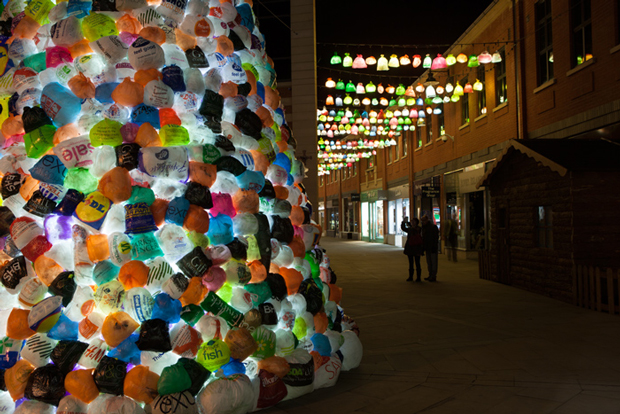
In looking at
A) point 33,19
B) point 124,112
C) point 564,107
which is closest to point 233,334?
point 124,112

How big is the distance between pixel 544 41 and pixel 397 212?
16.8m

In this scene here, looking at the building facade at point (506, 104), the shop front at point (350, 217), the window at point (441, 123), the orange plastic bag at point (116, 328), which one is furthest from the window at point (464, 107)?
the orange plastic bag at point (116, 328)

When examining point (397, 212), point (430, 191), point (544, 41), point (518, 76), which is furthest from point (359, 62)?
point (397, 212)

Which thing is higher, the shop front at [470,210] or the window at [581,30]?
the window at [581,30]

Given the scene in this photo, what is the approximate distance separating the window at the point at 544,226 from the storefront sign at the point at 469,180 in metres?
7.61

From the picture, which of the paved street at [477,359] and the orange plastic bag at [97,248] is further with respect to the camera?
the paved street at [477,359]

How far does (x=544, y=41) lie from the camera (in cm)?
Result: 1423

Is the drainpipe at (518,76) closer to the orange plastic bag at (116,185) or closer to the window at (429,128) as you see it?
the window at (429,128)

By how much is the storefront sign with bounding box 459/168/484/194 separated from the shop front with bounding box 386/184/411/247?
23.0ft

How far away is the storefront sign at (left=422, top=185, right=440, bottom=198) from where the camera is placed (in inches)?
870

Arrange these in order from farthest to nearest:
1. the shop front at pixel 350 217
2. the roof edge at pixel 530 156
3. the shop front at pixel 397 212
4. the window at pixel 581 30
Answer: the shop front at pixel 350 217
the shop front at pixel 397 212
the window at pixel 581 30
the roof edge at pixel 530 156

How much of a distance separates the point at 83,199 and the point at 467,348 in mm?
4789

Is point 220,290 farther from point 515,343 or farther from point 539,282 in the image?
point 539,282

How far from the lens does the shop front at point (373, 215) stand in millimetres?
32719
